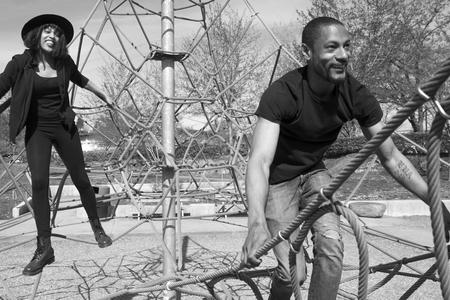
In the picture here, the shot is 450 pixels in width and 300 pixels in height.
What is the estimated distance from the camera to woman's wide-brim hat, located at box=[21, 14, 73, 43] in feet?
8.80

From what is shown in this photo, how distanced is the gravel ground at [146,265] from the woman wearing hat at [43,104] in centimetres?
75

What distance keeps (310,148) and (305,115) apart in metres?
0.21

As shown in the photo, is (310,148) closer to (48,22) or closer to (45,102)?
(45,102)

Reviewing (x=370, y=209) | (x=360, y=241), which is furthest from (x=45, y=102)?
(x=370, y=209)

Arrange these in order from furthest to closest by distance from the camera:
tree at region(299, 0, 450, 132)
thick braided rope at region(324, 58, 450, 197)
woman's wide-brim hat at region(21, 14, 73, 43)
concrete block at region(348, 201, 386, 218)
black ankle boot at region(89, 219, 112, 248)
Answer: tree at region(299, 0, 450, 132)
concrete block at region(348, 201, 386, 218)
black ankle boot at region(89, 219, 112, 248)
woman's wide-brim hat at region(21, 14, 73, 43)
thick braided rope at region(324, 58, 450, 197)

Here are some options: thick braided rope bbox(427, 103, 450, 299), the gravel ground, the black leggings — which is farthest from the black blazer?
thick braided rope bbox(427, 103, 450, 299)

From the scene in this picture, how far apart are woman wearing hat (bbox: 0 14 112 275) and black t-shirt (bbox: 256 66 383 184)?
1.32 m

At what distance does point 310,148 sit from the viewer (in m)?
2.19

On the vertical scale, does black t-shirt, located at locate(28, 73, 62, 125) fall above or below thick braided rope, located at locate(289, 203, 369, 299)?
above

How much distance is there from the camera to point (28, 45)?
8.90 feet

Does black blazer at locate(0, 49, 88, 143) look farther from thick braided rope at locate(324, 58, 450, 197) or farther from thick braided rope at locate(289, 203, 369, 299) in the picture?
thick braided rope at locate(324, 58, 450, 197)

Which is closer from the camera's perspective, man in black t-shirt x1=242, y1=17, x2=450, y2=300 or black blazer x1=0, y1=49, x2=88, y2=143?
man in black t-shirt x1=242, y1=17, x2=450, y2=300

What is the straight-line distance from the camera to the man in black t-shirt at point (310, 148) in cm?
184

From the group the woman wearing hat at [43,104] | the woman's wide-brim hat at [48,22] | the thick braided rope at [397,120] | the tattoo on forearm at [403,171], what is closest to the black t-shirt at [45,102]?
the woman wearing hat at [43,104]
